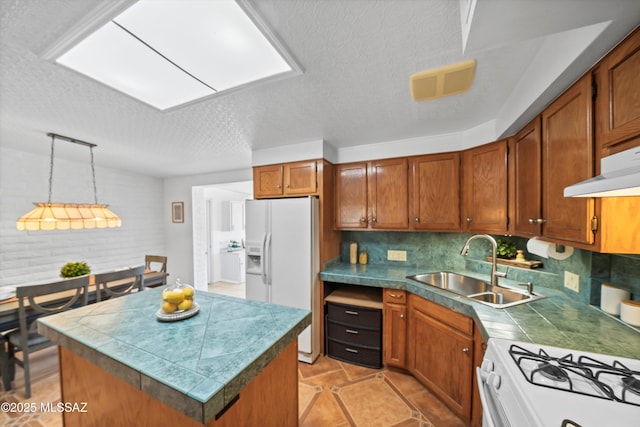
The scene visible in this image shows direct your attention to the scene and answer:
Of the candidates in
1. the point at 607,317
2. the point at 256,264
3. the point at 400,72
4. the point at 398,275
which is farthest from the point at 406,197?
the point at 256,264

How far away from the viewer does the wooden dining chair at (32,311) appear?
1887mm

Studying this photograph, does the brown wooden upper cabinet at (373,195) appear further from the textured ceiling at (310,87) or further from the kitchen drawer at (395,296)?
the kitchen drawer at (395,296)

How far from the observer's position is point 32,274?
2.97 meters

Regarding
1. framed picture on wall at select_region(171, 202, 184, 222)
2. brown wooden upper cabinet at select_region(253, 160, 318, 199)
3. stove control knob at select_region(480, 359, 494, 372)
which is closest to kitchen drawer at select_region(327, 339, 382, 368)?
stove control knob at select_region(480, 359, 494, 372)

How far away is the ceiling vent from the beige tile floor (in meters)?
2.34

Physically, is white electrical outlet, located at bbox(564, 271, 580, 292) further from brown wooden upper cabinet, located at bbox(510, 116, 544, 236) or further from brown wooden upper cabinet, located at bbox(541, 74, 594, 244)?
brown wooden upper cabinet, located at bbox(541, 74, 594, 244)

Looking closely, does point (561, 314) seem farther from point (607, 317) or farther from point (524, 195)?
point (524, 195)

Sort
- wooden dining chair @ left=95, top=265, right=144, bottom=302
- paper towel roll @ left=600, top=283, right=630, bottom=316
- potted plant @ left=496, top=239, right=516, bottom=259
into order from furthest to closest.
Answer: wooden dining chair @ left=95, top=265, right=144, bottom=302, potted plant @ left=496, top=239, right=516, bottom=259, paper towel roll @ left=600, top=283, right=630, bottom=316

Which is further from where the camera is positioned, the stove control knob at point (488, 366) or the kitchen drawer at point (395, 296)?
the kitchen drawer at point (395, 296)

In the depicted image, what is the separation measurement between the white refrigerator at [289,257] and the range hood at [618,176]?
73.5 inches

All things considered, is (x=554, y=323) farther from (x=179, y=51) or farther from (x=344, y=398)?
(x=179, y=51)

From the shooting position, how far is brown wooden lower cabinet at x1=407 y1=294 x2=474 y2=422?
1.54 meters

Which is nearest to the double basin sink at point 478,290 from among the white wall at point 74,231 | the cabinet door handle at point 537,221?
the cabinet door handle at point 537,221

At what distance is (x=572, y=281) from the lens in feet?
5.06
